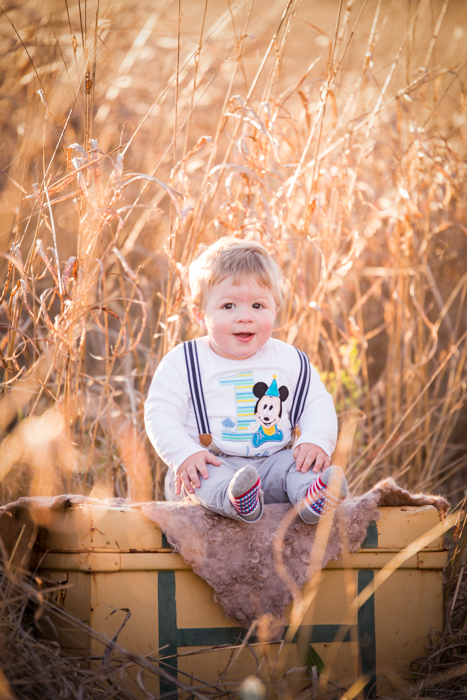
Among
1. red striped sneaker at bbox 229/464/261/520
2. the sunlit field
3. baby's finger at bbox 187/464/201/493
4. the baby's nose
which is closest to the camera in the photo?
red striped sneaker at bbox 229/464/261/520

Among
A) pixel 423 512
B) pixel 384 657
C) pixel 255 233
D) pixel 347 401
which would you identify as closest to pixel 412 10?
pixel 255 233

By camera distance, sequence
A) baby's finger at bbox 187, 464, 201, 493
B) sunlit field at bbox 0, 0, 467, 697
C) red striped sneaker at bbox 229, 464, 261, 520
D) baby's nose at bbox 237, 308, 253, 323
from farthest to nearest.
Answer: sunlit field at bbox 0, 0, 467, 697
baby's nose at bbox 237, 308, 253, 323
baby's finger at bbox 187, 464, 201, 493
red striped sneaker at bbox 229, 464, 261, 520

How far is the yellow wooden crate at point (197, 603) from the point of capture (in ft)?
3.59

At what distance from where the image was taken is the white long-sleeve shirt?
53.5 inches

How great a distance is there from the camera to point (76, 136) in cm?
255

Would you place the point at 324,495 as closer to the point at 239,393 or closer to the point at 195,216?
the point at 239,393

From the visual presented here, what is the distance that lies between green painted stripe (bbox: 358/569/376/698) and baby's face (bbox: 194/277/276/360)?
0.57 meters

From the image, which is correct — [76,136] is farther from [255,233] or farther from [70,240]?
[255,233]

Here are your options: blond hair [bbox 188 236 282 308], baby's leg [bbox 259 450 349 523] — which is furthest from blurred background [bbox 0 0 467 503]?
baby's leg [bbox 259 450 349 523]

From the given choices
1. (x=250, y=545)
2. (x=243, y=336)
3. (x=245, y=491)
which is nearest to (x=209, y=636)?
(x=250, y=545)

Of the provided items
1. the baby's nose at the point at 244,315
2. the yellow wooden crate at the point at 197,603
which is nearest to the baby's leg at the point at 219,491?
the yellow wooden crate at the point at 197,603

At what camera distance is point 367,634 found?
115 cm

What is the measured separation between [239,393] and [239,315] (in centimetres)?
19

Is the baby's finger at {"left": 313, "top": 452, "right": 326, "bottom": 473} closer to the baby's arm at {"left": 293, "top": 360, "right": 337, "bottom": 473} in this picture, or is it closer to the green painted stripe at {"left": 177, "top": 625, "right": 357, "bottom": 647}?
the baby's arm at {"left": 293, "top": 360, "right": 337, "bottom": 473}
